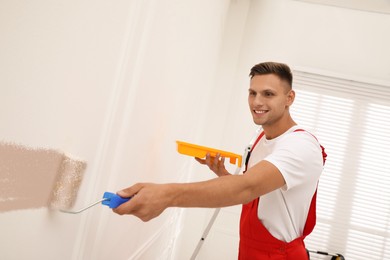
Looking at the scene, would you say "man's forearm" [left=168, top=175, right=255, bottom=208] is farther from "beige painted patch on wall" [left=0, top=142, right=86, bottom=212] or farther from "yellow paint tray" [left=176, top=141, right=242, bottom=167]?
"yellow paint tray" [left=176, top=141, right=242, bottom=167]

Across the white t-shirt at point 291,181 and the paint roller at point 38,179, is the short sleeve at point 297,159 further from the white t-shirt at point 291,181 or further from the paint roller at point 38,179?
the paint roller at point 38,179

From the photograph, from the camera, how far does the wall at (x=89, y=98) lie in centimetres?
52

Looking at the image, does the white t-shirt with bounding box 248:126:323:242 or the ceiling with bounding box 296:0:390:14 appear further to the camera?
the ceiling with bounding box 296:0:390:14

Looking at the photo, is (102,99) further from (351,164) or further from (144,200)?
(351,164)

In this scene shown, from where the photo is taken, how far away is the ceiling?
9.63 ft

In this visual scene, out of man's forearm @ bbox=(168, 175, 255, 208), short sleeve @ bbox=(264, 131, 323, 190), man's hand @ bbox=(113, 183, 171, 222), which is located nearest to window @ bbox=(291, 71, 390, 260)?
short sleeve @ bbox=(264, 131, 323, 190)

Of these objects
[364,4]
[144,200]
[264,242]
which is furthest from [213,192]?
[364,4]

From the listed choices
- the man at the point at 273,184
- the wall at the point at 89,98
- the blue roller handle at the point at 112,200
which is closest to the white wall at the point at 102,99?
the wall at the point at 89,98

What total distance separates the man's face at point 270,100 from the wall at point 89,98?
0.40m

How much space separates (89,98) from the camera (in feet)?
2.36

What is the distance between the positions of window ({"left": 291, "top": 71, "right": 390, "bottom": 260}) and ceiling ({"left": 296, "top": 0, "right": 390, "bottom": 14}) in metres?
0.70

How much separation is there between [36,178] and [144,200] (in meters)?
0.21

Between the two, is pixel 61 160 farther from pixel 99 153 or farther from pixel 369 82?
pixel 369 82

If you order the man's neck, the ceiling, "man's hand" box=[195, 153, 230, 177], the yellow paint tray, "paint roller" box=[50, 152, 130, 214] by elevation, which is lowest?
"paint roller" box=[50, 152, 130, 214]
